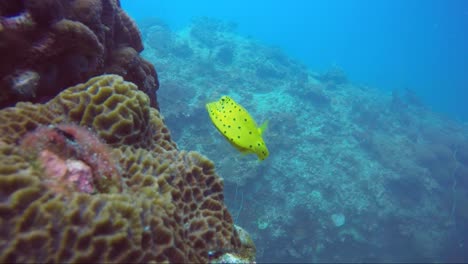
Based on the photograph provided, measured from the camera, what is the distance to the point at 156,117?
135 inches

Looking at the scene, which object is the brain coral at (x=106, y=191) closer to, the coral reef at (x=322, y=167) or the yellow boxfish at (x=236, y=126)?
the yellow boxfish at (x=236, y=126)

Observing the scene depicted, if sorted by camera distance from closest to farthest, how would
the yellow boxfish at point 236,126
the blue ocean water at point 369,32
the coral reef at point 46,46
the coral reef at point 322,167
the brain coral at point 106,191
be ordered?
1. the brain coral at point 106,191
2. the coral reef at point 46,46
3. the yellow boxfish at point 236,126
4. the coral reef at point 322,167
5. the blue ocean water at point 369,32

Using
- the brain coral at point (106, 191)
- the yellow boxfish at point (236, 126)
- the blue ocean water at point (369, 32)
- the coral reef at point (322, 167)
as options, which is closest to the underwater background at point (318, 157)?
the coral reef at point (322, 167)

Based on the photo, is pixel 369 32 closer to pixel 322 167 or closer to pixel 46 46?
pixel 322 167

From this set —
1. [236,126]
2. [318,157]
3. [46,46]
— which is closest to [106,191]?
[236,126]

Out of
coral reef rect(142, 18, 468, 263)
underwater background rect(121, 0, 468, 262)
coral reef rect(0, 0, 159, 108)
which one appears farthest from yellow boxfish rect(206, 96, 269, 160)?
underwater background rect(121, 0, 468, 262)

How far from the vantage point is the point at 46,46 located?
2.93 m

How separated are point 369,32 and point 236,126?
475 ft

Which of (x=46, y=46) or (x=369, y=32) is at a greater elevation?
(x=369, y=32)

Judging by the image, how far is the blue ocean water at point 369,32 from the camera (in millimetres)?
74188

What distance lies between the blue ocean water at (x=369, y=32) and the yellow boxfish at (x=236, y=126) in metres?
65.8

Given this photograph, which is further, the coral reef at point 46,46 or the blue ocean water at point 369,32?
the blue ocean water at point 369,32

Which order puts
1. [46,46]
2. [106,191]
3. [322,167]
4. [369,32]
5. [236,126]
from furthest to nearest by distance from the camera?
[369,32] < [322,167] < [236,126] < [46,46] < [106,191]

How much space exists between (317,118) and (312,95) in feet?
8.95
